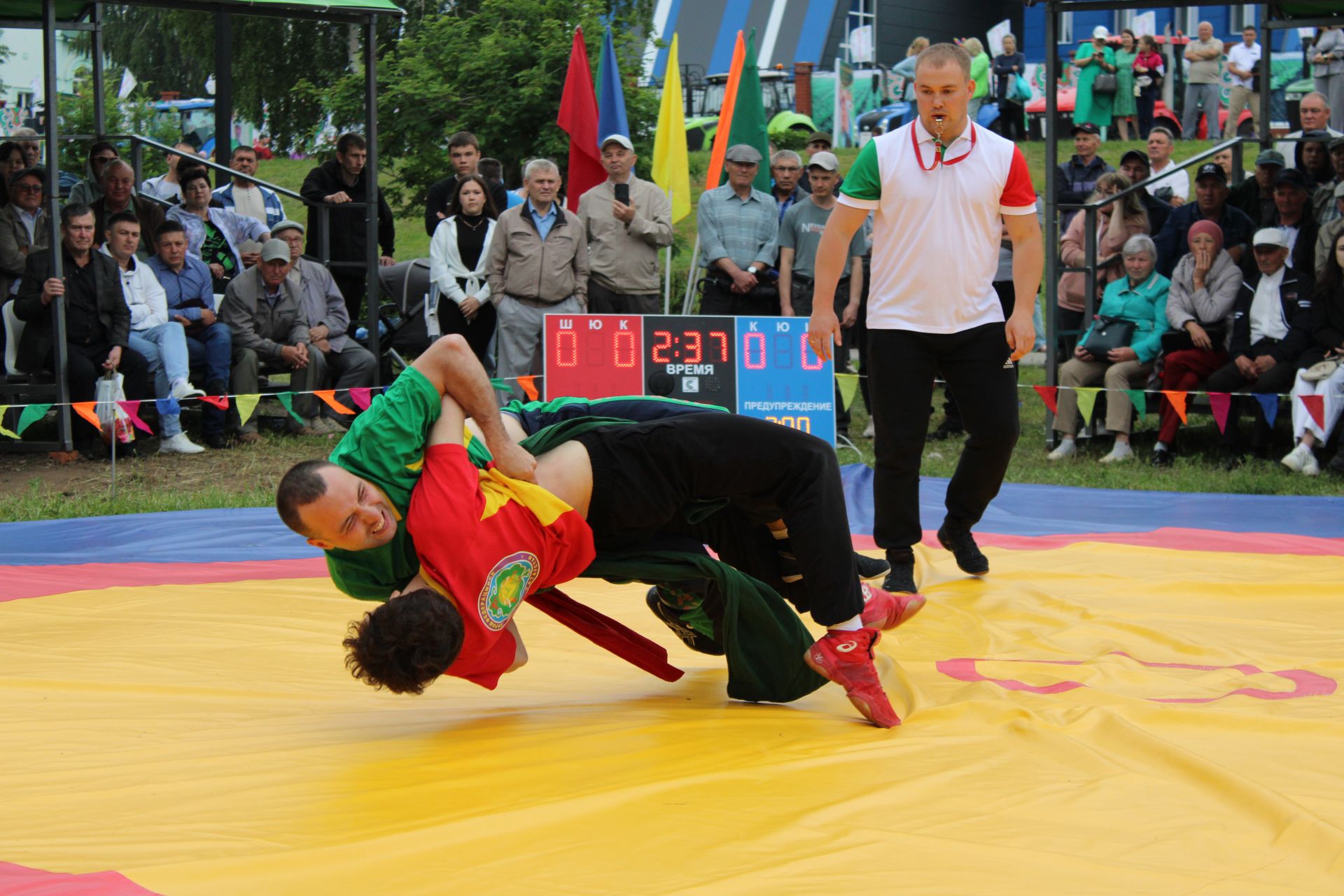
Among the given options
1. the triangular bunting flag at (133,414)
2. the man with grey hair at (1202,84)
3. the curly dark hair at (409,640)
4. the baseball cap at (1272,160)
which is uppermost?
the man with grey hair at (1202,84)

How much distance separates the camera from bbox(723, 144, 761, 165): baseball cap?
981 cm

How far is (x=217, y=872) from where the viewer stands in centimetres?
268

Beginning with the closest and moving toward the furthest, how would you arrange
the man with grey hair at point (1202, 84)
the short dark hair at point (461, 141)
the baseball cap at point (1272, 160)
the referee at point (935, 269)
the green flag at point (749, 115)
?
the referee at point (935, 269)
the baseball cap at point (1272, 160)
the short dark hair at point (461, 141)
the green flag at point (749, 115)
the man with grey hair at point (1202, 84)

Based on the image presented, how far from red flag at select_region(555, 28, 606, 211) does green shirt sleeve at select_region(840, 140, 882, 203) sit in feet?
20.5

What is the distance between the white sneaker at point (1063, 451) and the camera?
912 cm

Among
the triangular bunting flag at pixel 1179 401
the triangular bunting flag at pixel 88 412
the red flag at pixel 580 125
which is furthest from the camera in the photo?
the red flag at pixel 580 125

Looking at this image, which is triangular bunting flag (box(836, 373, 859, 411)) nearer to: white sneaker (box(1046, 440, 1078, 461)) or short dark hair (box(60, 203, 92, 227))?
white sneaker (box(1046, 440, 1078, 461))

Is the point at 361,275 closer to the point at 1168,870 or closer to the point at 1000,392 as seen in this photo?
the point at 1000,392

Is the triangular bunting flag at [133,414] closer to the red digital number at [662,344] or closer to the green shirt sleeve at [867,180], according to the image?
the red digital number at [662,344]

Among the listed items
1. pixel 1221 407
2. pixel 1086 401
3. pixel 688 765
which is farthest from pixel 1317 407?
pixel 688 765

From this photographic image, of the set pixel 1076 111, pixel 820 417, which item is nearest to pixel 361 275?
pixel 820 417

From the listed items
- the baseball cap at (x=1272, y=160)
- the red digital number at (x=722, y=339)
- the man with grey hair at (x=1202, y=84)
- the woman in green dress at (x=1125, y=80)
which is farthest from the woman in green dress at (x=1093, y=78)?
the red digital number at (x=722, y=339)

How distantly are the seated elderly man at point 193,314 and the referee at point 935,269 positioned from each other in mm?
5675

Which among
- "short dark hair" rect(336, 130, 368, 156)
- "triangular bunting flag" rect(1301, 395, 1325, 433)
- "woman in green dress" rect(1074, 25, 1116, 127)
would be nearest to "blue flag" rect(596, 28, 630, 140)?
"short dark hair" rect(336, 130, 368, 156)
